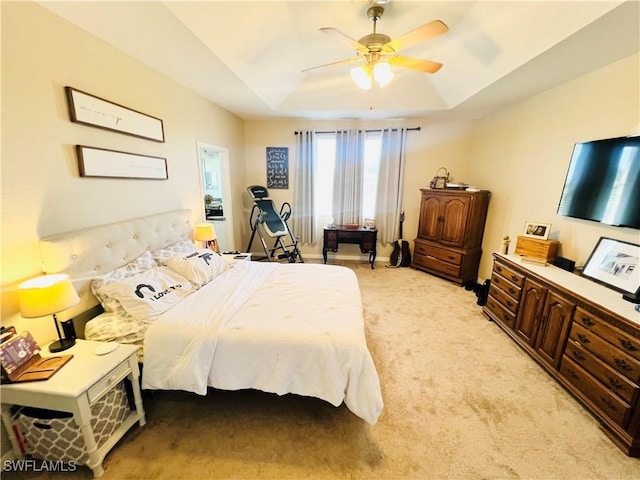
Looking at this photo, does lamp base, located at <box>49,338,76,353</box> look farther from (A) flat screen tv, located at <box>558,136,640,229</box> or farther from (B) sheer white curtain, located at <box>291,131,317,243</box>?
(A) flat screen tv, located at <box>558,136,640,229</box>

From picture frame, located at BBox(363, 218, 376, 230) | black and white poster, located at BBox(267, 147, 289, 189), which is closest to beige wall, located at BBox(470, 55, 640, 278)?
picture frame, located at BBox(363, 218, 376, 230)

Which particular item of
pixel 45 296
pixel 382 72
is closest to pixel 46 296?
pixel 45 296

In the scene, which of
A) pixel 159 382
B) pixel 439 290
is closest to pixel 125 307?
pixel 159 382

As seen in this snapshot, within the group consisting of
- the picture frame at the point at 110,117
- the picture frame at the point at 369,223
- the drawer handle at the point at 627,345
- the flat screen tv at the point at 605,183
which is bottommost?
the drawer handle at the point at 627,345

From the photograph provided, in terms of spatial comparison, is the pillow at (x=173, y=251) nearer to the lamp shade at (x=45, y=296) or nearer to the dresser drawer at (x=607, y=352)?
the lamp shade at (x=45, y=296)

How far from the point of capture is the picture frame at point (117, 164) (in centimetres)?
181

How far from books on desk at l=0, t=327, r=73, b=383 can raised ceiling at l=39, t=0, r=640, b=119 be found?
188cm

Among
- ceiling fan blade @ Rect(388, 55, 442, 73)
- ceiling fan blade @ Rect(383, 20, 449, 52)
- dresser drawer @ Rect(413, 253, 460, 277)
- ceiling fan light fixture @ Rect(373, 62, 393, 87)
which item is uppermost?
ceiling fan blade @ Rect(383, 20, 449, 52)

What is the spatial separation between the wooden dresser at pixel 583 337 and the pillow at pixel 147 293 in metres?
2.86

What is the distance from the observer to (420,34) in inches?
68.1

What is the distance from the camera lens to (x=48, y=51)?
5.16ft

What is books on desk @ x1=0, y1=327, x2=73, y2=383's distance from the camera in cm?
125

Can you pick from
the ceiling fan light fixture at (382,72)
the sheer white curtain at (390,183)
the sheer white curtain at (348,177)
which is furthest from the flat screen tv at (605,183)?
the sheer white curtain at (348,177)

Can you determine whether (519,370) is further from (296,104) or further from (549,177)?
(296,104)
